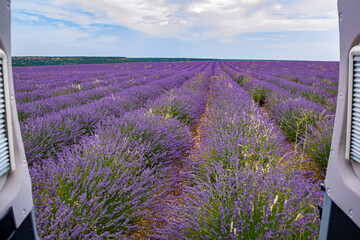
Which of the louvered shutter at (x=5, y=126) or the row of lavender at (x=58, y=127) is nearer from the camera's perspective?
the louvered shutter at (x=5, y=126)

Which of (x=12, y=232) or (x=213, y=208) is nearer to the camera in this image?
(x=12, y=232)

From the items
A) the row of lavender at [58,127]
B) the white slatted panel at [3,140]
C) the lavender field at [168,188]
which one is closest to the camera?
the white slatted panel at [3,140]

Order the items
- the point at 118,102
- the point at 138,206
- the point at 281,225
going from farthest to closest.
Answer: the point at 118,102
the point at 138,206
the point at 281,225

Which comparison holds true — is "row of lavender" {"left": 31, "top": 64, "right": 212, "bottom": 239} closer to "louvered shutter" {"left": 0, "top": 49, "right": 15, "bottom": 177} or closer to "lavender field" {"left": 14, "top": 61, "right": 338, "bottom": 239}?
"lavender field" {"left": 14, "top": 61, "right": 338, "bottom": 239}

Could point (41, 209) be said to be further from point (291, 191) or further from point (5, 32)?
point (291, 191)

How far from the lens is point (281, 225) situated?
50.9 inches

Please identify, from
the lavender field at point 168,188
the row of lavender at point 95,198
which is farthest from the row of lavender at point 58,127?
the row of lavender at point 95,198

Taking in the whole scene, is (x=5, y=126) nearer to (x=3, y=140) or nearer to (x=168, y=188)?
(x=3, y=140)

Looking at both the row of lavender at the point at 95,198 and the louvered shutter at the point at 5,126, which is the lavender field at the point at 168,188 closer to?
the row of lavender at the point at 95,198

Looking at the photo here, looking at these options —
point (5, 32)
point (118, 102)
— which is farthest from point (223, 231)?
point (118, 102)

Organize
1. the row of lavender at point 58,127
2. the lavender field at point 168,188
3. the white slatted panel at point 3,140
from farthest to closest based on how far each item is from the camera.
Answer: the row of lavender at point 58,127 → the lavender field at point 168,188 → the white slatted panel at point 3,140

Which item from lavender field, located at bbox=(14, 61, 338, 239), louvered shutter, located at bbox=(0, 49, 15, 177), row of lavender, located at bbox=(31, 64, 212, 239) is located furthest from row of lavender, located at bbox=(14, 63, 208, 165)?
louvered shutter, located at bbox=(0, 49, 15, 177)

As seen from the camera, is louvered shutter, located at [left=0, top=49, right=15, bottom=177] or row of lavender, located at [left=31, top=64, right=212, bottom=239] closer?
louvered shutter, located at [left=0, top=49, right=15, bottom=177]

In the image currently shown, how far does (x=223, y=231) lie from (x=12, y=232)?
1.01 m
